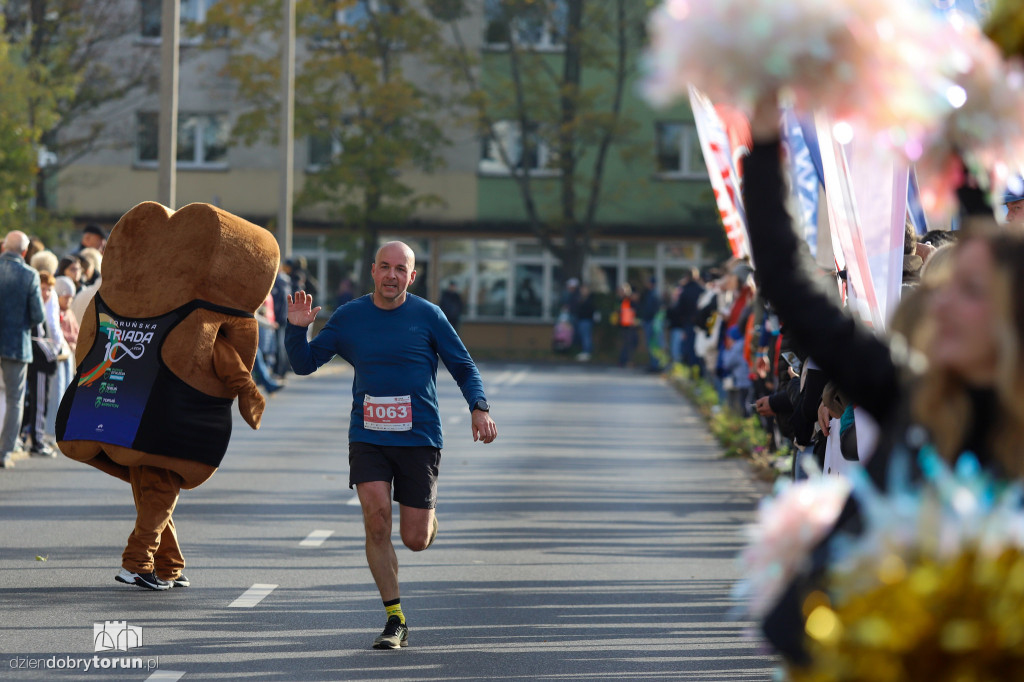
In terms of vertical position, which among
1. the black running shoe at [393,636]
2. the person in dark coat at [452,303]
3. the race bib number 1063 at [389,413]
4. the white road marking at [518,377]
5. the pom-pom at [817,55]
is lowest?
the white road marking at [518,377]

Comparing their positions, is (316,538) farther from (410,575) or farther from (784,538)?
(784,538)

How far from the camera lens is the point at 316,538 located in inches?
418

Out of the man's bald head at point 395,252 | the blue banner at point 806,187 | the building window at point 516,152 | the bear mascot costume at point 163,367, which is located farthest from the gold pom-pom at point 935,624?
the building window at point 516,152

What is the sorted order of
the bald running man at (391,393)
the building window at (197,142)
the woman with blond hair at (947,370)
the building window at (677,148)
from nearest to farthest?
the woman with blond hair at (947,370)
the bald running man at (391,393)
the building window at (677,148)
the building window at (197,142)

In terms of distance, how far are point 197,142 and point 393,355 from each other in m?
42.2

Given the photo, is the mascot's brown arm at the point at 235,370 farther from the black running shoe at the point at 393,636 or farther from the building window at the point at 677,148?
the building window at the point at 677,148

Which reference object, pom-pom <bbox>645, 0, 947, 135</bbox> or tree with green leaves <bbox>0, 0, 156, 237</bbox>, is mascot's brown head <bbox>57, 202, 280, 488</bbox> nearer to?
pom-pom <bbox>645, 0, 947, 135</bbox>

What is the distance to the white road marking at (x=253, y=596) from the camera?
819 cm

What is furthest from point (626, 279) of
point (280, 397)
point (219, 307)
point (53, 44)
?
point (219, 307)

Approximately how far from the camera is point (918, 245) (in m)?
8.29

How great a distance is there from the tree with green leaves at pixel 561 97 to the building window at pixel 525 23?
0.03 meters

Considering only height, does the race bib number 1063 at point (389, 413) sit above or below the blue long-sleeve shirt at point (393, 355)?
below

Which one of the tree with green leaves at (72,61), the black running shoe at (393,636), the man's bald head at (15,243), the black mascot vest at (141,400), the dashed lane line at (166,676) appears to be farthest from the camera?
the tree with green leaves at (72,61)

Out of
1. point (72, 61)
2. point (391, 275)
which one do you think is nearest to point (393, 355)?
point (391, 275)
